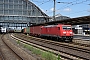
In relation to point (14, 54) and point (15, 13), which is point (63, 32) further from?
point (15, 13)

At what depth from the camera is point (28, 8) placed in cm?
11719

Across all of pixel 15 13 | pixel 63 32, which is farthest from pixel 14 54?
pixel 15 13

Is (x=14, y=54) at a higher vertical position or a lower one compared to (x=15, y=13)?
lower

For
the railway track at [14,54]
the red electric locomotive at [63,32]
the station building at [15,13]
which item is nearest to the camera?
the railway track at [14,54]

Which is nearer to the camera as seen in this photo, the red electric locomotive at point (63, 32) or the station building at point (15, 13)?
the red electric locomotive at point (63, 32)

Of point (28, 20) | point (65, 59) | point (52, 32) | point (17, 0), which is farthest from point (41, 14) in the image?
point (65, 59)

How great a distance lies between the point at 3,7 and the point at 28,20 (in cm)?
1623

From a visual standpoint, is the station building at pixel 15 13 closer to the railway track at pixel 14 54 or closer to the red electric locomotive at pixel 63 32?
the red electric locomotive at pixel 63 32

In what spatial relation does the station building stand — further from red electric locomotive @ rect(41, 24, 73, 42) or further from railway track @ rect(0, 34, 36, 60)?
railway track @ rect(0, 34, 36, 60)

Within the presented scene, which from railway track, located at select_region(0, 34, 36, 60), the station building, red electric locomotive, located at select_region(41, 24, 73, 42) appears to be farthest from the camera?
the station building

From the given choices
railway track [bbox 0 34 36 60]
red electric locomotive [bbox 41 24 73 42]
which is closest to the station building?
red electric locomotive [bbox 41 24 73 42]

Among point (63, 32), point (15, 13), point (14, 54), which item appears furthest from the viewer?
point (15, 13)

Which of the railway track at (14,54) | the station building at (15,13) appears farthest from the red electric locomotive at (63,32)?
the station building at (15,13)

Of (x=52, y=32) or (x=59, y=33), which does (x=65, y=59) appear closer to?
(x=59, y=33)
